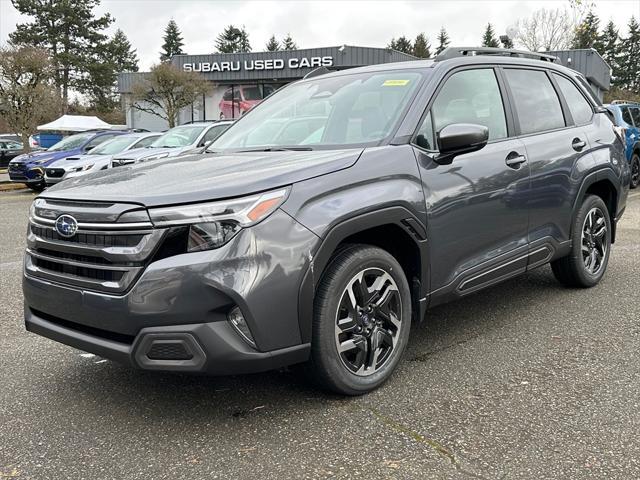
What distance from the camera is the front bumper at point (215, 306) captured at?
2.58 m

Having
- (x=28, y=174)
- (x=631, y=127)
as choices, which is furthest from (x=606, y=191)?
(x=28, y=174)

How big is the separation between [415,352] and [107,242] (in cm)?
206

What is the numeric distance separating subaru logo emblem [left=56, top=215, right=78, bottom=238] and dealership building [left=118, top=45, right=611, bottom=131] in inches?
1180

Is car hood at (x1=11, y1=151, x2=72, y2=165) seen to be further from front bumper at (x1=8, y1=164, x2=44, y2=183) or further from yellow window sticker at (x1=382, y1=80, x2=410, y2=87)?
yellow window sticker at (x1=382, y1=80, x2=410, y2=87)

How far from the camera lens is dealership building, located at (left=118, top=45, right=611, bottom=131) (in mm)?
32656

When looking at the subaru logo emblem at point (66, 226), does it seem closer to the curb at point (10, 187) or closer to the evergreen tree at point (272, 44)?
the curb at point (10, 187)

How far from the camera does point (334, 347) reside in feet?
9.69

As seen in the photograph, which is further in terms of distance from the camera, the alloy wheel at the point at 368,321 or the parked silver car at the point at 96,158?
the parked silver car at the point at 96,158

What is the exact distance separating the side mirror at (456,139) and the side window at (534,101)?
3.20 feet

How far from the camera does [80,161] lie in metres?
14.2

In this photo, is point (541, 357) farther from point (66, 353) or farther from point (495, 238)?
point (66, 353)

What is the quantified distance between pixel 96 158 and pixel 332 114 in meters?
11.8

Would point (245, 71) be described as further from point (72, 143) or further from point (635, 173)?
point (635, 173)

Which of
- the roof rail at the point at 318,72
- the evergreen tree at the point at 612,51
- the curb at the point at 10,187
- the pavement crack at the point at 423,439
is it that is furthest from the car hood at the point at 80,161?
the evergreen tree at the point at 612,51
